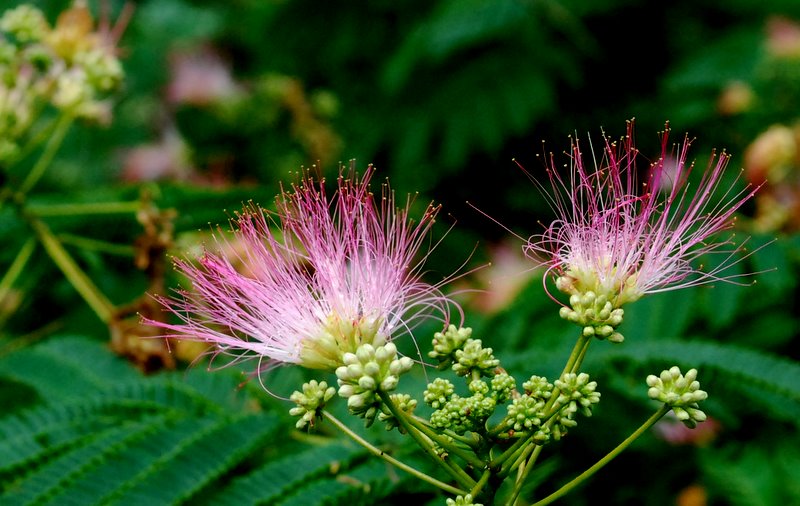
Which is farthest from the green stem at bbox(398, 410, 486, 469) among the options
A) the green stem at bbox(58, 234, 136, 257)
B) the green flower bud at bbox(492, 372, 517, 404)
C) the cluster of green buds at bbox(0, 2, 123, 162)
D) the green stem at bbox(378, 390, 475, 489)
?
the cluster of green buds at bbox(0, 2, 123, 162)

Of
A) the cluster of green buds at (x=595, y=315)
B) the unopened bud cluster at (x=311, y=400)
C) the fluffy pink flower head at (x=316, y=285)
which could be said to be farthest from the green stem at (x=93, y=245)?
the cluster of green buds at (x=595, y=315)

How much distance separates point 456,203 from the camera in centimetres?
574

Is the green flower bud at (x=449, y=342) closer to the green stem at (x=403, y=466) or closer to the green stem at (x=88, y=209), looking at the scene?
the green stem at (x=403, y=466)

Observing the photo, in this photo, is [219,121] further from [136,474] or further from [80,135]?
[136,474]

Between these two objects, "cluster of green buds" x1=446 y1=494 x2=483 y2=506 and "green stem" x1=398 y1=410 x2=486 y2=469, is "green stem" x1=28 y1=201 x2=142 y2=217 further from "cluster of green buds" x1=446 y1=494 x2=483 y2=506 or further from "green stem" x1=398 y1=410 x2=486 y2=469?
"cluster of green buds" x1=446 y1=494 x2=483 y2=506

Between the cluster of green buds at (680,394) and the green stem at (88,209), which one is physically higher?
the green stem at (88,209)

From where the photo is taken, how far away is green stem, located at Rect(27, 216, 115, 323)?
119 inches

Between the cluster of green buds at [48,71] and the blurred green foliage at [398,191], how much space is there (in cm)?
23

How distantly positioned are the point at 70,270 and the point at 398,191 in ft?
8.69

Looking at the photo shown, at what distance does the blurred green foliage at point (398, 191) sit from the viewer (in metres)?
2.19

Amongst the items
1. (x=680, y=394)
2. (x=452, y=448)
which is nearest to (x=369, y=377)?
(x=452, y=448)

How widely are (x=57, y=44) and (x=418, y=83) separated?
211 centimetres

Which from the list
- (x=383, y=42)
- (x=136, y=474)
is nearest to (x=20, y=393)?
(x=136, y=474)

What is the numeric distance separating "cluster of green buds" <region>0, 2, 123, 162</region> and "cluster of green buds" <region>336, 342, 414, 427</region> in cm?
196
